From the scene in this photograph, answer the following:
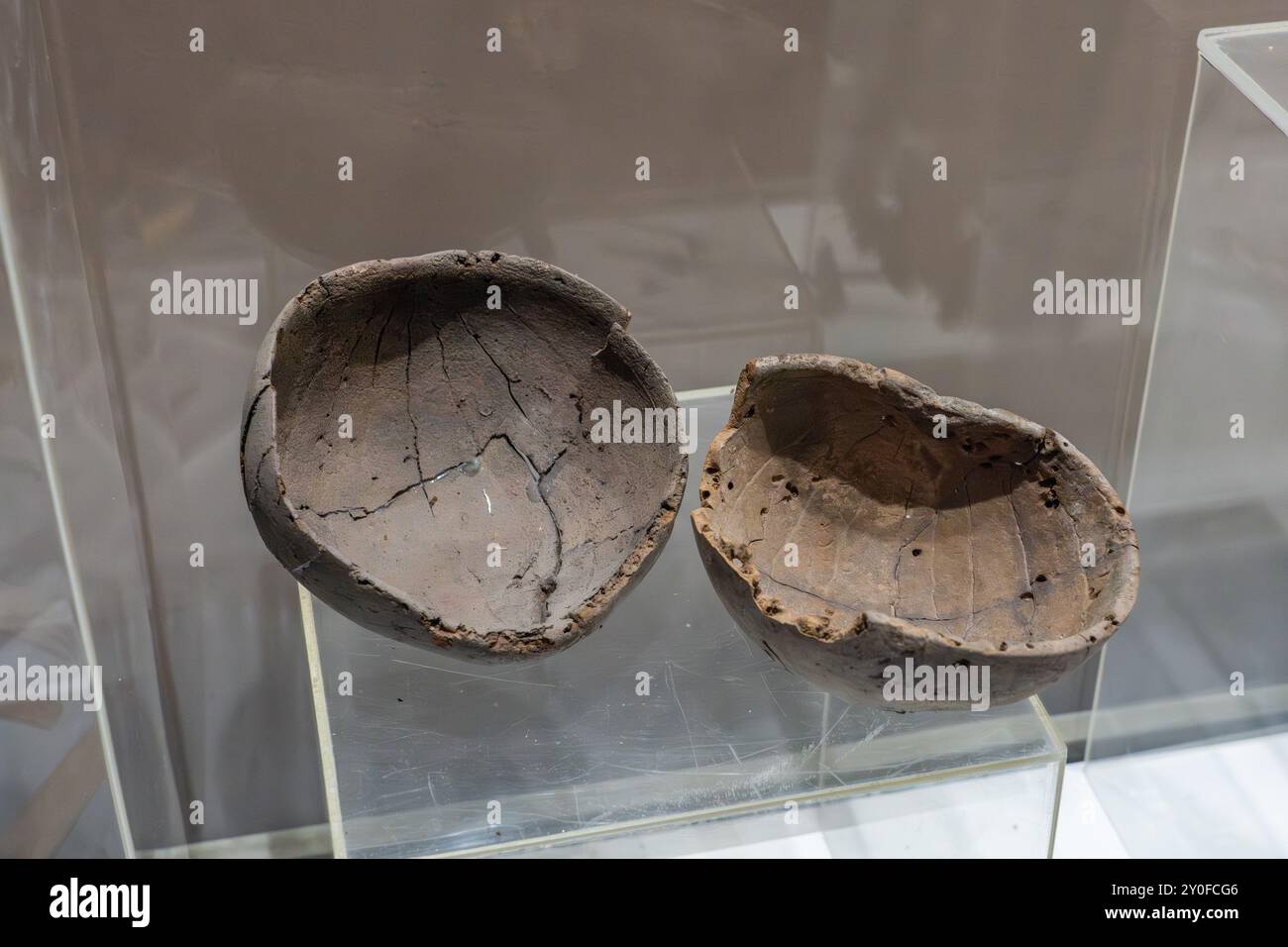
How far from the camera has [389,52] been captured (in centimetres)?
260

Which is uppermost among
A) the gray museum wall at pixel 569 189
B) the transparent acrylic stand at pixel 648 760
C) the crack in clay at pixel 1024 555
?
the gray museum wall at pixel 569 189

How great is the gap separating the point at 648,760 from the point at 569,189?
970 mm

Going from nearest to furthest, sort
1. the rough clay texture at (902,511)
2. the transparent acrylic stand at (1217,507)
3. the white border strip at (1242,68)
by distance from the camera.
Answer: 1. the rough clay texture at (902,511)
2. the white border strip at (1242,68)
3. the transparent acrylic stand at (1217,507)

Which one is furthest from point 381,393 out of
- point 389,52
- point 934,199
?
point 934,199

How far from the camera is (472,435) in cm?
270

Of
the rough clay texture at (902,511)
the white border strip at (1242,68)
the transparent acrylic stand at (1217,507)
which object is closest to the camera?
the rough clay texture at (902,511)

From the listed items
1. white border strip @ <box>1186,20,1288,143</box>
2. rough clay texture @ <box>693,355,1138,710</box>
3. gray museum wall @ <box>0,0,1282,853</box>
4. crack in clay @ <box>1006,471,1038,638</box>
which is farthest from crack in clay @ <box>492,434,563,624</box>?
white border strip @ <box>1186,20,1288,143</box>

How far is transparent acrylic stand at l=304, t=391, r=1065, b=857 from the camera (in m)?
2.61

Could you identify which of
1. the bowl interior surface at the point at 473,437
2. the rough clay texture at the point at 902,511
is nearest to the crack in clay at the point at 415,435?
the bowl interior surface at the point at 473,437

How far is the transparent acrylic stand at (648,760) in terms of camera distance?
2611 mm

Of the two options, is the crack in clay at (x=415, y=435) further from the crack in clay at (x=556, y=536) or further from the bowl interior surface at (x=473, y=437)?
the crack in clay at (x=556, y=536)

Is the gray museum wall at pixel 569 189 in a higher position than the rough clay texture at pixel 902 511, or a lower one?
higher

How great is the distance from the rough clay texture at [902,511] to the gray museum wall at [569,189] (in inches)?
17.5

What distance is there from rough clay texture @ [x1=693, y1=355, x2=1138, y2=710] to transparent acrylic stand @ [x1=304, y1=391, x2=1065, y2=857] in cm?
23
